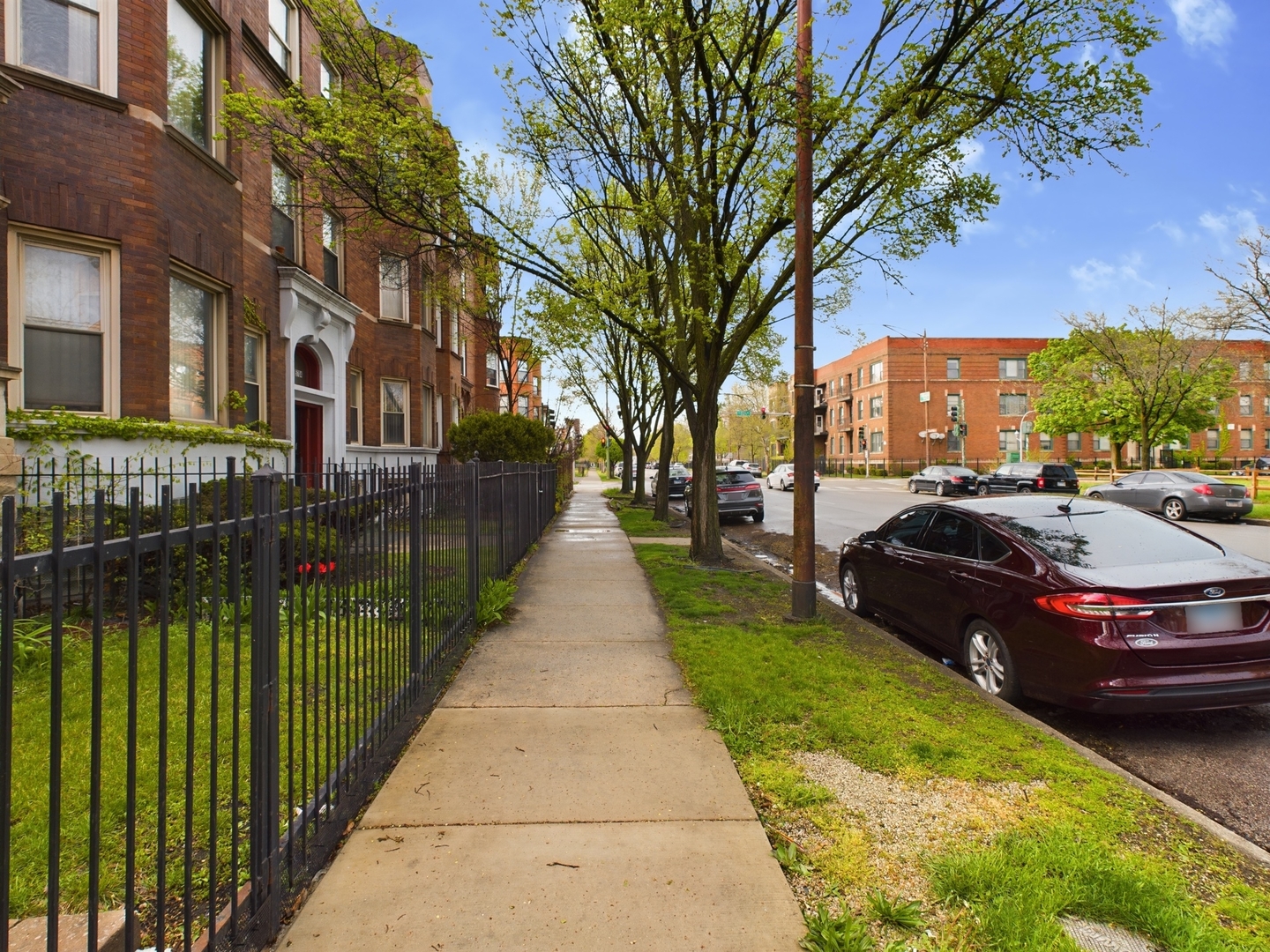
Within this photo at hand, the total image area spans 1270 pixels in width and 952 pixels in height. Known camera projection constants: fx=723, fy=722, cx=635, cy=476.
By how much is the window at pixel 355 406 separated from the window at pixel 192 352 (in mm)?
5982

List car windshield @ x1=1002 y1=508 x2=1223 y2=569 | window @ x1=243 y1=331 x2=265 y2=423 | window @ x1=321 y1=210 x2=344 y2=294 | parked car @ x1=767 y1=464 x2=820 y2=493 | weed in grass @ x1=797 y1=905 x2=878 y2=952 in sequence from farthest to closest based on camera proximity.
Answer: parked car @ x1=767 y1=464 x2=820 y2=493 → window @ x1=321 y1=210 x2=344 y2=294 → window @ x1=243 y1=331 x2=265 y2=423 → car windshield @ x1=1002 y1=508 x2=1223 y2=569 → weed in grass @ x1=797 y1=905 x2=878 y2=952

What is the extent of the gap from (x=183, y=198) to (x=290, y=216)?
3971mm

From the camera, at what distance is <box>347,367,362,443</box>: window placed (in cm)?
1605

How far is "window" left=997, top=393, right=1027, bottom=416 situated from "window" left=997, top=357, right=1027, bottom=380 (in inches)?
60.5

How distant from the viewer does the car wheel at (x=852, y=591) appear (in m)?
7.98

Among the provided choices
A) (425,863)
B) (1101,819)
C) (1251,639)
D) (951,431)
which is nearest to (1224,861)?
(1101,819)

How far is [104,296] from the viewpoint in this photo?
8.13m

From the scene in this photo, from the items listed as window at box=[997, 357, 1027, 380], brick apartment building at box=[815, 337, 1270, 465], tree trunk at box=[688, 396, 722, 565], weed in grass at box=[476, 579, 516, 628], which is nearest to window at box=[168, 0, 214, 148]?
weed in grass at box=[476, 579, 516, 628]

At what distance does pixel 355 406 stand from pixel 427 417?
3.52 meters

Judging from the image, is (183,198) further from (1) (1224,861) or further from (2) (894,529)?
(1) (1224,861)

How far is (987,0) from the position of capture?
7.75 metres

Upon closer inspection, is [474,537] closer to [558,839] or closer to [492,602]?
[492,602]

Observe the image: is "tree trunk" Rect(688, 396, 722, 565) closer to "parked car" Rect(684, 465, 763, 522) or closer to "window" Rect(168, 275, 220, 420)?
"window" Rect(168, 275, 220, 420)

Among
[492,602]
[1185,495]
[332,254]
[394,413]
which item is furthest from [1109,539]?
[1185,495]
